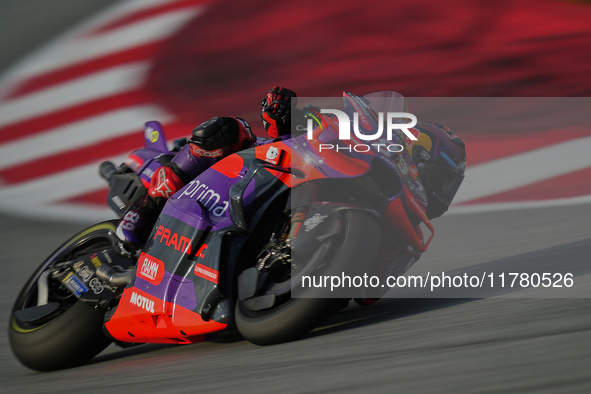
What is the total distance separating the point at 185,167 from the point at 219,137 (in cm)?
21

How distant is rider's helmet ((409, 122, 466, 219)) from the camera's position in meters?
2.69

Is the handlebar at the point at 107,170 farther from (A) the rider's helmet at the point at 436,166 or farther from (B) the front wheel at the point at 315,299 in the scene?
(A) the rider's helmet at the point at 436,166

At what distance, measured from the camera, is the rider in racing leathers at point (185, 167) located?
8.80 ft

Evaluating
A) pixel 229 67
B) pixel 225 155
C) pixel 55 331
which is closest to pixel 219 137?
pixel 225 155

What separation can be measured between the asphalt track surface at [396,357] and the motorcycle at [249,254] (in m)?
0.11


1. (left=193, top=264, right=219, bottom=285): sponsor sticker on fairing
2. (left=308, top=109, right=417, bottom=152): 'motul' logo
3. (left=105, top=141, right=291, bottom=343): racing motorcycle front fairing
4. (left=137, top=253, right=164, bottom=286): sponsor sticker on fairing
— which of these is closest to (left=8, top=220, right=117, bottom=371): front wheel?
(left=105, top=141, right=291, bottom=343): racing motorcycle front fairing

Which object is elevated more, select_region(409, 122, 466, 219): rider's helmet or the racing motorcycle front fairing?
select_region(409, 122, 466, 219): rider's helmet

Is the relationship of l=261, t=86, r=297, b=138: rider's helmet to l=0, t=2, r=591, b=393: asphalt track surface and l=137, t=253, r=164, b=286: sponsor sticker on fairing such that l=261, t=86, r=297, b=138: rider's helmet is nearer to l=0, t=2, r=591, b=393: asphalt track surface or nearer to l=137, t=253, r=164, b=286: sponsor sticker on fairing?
l=137, t=253, r=164, b=286: sponsor sticker on fairing

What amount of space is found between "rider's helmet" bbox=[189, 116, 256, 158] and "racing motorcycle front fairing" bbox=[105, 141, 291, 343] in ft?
0.30

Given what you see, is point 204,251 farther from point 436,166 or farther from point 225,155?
point 436,166

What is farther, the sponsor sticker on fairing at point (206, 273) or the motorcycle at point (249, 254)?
the sponsor sticker on fairing at point (206, 273)

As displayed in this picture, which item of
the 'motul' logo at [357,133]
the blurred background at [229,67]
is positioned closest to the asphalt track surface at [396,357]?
the 'motul' logo at [357,133]

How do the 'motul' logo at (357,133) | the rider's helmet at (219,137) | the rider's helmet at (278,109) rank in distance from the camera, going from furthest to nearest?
the rider's helmet at (219,137), the rider's helmet at (278,109), the 'motul' logo at (357,133)

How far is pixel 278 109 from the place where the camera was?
8.25 feet
